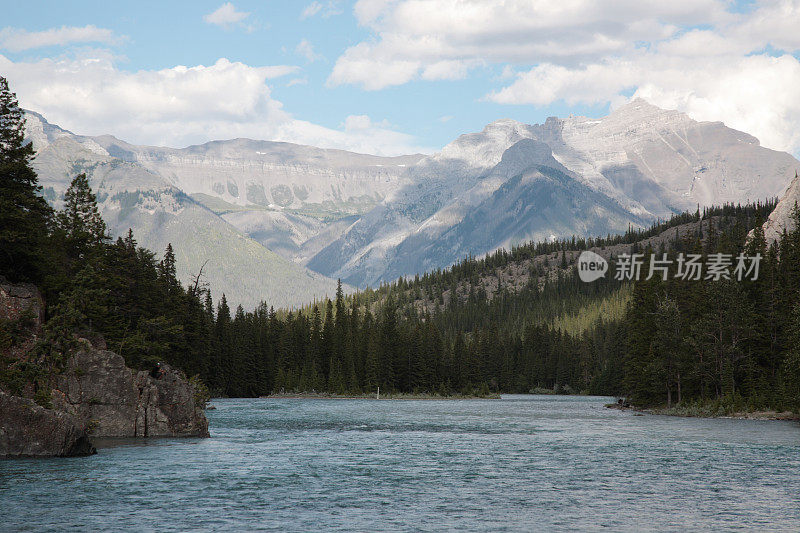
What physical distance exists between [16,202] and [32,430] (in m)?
22.1

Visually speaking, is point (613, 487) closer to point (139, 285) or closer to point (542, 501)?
point (542, 501)

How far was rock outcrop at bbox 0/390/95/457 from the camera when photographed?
4475cm

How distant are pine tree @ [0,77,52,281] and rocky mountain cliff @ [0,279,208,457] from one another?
3869 millimetres

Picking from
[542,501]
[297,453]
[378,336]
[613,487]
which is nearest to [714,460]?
[613,487]

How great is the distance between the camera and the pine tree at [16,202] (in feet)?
188

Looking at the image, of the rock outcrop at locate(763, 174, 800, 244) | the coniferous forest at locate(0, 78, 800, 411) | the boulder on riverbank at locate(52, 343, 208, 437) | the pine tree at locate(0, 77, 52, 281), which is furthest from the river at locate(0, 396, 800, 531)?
the rock outcrop at locate(763, 174, 800, 244)

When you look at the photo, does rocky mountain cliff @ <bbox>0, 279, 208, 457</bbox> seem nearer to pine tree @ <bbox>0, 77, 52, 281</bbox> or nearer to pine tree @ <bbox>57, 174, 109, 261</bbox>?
pine tree @ <bbox>0, 77, 52, 281</bbox>

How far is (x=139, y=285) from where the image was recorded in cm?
8581

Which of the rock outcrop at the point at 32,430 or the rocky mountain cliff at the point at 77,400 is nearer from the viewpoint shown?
the rock outcrop at the point at 32,430

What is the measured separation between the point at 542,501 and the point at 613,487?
6.41 m

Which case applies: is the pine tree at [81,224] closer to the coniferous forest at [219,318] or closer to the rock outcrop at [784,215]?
the coniferous forest at [219,318]

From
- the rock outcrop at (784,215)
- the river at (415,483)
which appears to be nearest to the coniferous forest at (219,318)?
the river at (415,483)

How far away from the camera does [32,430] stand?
45.4 m

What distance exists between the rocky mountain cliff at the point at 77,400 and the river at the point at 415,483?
5.96 ft
